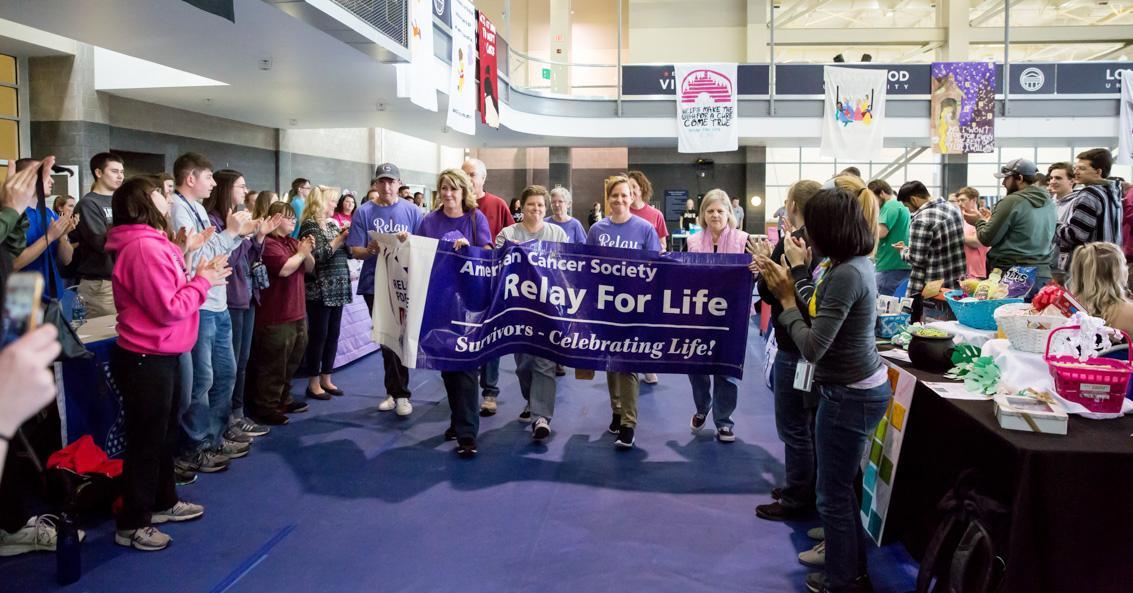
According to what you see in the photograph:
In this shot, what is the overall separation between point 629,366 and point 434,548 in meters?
1.51

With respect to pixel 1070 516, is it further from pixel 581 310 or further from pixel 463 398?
Result: pixel 463 398

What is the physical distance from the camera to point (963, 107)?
13406 millimetres

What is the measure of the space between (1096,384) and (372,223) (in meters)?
4.35

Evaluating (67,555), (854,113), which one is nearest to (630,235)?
(67,555)

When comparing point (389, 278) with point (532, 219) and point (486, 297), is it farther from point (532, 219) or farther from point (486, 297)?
point (532, 219)

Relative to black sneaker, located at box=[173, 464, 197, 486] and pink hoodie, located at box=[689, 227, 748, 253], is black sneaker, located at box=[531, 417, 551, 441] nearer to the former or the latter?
pink hoodie, located at box=[689, 227, 748, 253]

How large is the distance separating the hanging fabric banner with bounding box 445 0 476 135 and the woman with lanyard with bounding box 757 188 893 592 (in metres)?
4.93

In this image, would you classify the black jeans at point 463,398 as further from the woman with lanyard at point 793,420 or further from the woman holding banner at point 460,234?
the woman with lanyard at point 793,420

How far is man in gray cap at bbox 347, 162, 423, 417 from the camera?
5.12 m

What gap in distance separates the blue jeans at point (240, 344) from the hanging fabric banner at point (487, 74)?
506 cm

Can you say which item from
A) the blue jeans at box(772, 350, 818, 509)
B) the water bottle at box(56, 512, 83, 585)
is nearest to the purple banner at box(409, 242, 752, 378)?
the blue jeans at box(772, 350, 818, 509)

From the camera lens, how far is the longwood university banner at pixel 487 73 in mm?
8992

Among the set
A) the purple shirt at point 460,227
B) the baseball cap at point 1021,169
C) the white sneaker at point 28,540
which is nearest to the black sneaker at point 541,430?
the purple shirt at point 460,227

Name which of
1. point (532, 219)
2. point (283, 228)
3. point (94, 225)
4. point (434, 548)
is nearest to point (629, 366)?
point (532, 219)
